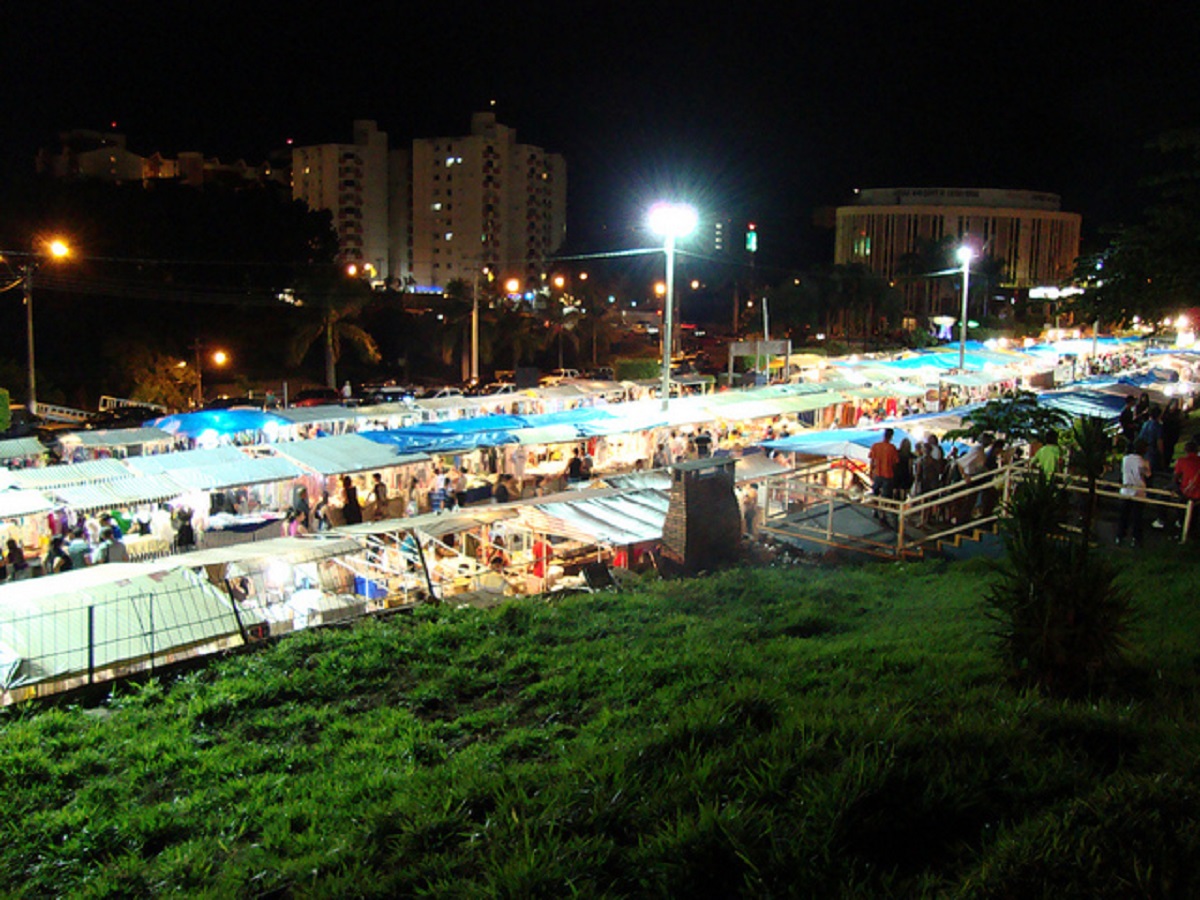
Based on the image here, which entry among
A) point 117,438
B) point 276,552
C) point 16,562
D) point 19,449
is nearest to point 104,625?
point 276,552

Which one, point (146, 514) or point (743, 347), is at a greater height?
point (743, 347)

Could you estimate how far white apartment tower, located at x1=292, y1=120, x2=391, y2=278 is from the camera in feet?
342

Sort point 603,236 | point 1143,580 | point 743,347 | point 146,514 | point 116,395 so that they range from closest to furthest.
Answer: point 1143,580, point 146,514, point 743,347, point 116,395, point 603,236

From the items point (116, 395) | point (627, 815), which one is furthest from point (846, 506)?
point (116, 395)

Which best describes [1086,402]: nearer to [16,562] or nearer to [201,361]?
[16,562]

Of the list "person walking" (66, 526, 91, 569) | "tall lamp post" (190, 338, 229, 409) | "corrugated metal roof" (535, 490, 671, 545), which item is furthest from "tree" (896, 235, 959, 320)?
"person walking" (66, 526, 91, 569)

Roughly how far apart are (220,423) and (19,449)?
364 cm

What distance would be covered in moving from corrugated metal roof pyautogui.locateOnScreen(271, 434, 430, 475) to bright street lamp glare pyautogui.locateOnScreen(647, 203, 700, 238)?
6.82 metres

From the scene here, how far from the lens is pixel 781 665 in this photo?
24.3 ft

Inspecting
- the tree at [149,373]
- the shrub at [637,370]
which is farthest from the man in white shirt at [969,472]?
the shrub at [637,370]

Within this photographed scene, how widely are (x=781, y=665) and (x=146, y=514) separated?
12.0 metres

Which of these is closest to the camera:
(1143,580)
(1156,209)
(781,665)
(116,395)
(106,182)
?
(781,665)

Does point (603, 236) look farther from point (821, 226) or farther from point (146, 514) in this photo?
point (146, 514)

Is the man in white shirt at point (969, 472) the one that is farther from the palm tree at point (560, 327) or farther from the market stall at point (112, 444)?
the palm tree at point (560, 327)
